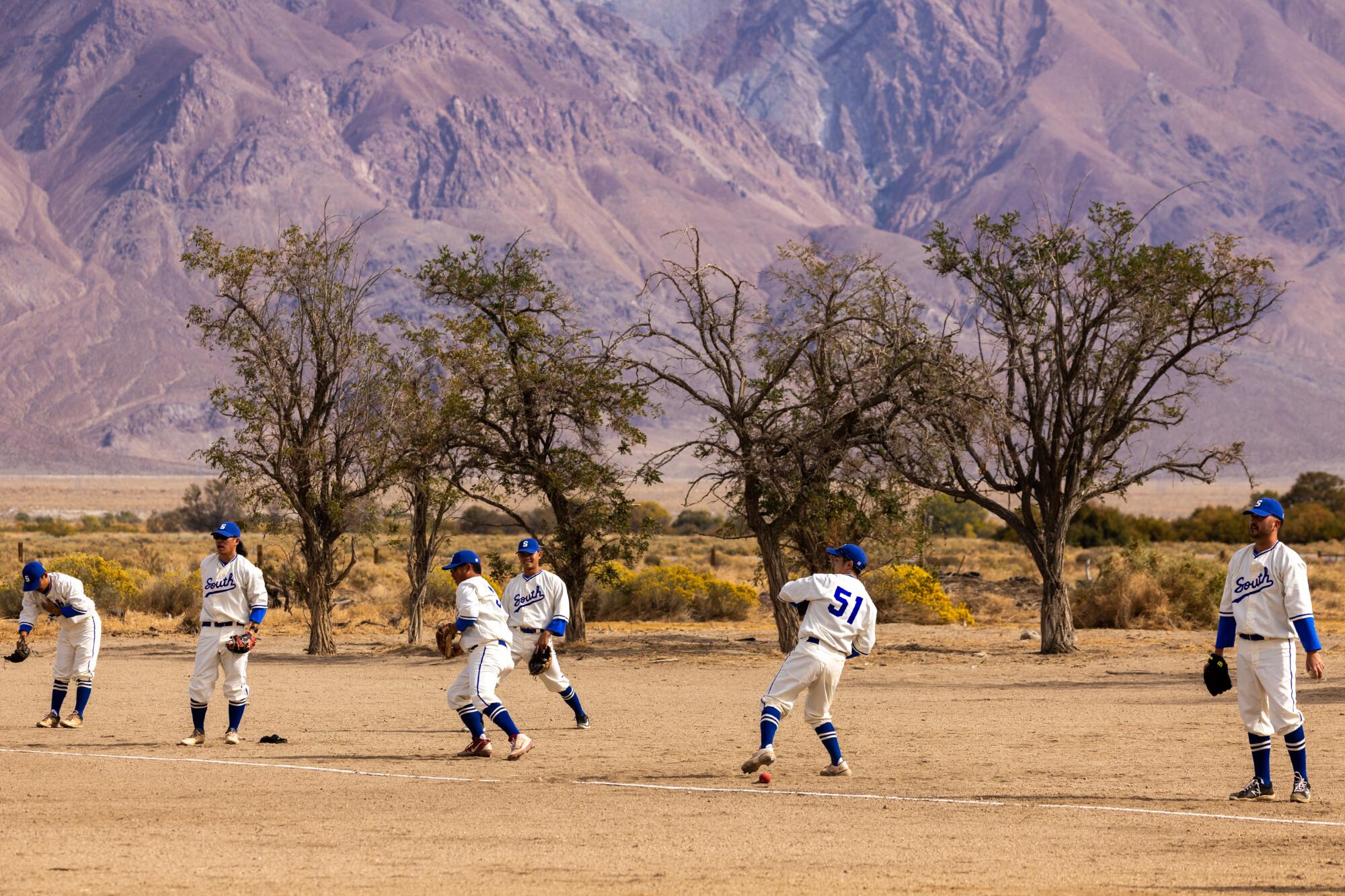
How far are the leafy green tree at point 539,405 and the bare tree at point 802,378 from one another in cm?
120

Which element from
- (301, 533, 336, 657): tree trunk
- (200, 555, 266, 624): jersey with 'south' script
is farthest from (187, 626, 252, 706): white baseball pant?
(301, 533, 336, 657): tree trunk

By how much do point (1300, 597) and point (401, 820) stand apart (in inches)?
247

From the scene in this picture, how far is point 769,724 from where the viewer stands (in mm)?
13102

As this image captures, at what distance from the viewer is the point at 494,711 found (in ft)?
48.0

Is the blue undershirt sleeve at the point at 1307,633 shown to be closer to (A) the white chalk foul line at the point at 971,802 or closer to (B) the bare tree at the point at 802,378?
(A) the white chalk foul line at the point at 971,802

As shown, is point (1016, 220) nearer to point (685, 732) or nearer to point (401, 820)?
point (685, 732)

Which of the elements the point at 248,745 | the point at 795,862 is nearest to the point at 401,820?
the point at 795,862

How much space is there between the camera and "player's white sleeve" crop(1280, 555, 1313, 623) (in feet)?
37.8

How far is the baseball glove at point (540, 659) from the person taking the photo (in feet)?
51.3

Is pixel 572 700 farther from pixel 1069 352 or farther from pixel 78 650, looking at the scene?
pixel 1069 352

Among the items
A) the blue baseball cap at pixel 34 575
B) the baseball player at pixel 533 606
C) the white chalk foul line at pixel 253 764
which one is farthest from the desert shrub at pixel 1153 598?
the blue baseball cap at pixel 34 575

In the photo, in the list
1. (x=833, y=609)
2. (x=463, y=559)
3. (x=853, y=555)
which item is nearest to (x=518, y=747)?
(x=463, y=559)

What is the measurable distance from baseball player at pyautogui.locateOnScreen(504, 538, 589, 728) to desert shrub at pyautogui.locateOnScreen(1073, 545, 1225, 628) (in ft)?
66.6

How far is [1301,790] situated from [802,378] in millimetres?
16219
